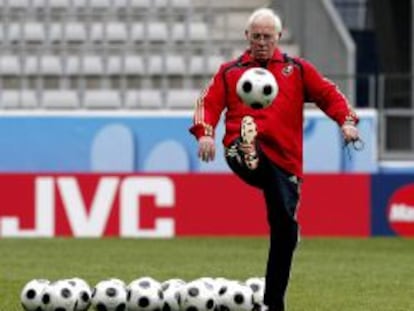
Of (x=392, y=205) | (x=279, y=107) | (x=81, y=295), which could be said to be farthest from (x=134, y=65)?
(x=279, y=107)

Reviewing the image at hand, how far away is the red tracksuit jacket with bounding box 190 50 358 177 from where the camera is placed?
26.4 ft

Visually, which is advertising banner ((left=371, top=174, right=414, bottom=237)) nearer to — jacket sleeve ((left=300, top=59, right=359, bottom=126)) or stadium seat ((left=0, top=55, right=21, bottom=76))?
stadium seat ((left=0, top=55, right=21, bottom=76))

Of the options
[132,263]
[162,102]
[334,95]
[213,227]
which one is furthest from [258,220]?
[334,95]

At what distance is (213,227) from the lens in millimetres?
18375

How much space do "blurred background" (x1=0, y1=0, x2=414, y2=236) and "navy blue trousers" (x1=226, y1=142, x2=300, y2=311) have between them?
9876 millimetres

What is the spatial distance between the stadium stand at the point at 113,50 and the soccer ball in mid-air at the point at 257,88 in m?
13.2

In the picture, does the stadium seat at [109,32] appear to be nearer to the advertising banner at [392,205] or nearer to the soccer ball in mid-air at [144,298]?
the advertising banner at [392,205]

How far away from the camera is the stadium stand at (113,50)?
21.5 m

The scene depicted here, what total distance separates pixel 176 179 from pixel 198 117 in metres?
10.1

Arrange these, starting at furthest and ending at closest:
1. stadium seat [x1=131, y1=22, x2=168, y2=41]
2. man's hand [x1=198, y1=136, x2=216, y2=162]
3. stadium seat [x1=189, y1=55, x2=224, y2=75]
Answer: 1. stadium seat [x1=131, y1=22, x2=168, y2=41]
2. stadium seat [x1=189, y1=55, x2=224, y2=75]
3. man's hand [x1=198, y1=136, x2=216, y2=162]

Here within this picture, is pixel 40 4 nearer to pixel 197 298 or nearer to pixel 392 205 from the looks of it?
pixel 392 205

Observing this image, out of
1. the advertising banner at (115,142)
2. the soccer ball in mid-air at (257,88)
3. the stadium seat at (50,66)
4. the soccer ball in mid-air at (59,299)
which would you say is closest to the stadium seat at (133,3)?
the stadium seat at (50,66)

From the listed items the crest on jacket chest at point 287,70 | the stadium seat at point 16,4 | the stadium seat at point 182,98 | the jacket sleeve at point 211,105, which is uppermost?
the stadium seat at point 16,4

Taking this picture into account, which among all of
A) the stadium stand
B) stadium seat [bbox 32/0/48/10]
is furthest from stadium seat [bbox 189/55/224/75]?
stadium seat [bbox 32/0/48/10]
